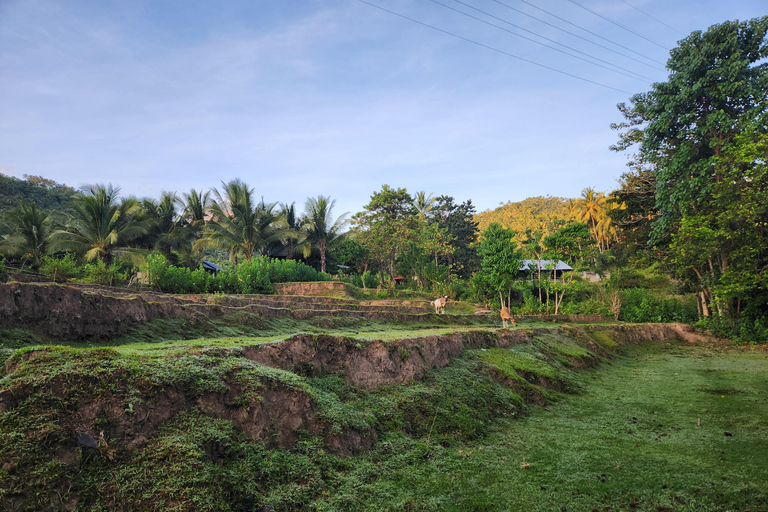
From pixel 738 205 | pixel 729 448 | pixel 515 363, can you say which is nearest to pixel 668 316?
pixel 738 205

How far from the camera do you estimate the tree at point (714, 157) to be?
18172 millimetres

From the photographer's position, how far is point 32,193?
41125 mm

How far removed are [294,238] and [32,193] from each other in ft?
89.4

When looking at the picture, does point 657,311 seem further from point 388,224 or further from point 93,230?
point 93,230

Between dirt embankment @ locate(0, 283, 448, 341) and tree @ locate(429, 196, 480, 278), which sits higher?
tree @ locate(429, 196, 480, 278)

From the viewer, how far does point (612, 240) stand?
173 feet

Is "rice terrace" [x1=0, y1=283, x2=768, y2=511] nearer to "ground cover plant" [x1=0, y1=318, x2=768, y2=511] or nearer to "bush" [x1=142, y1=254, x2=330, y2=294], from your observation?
"ground cover plant" [x1=0, y1=318, x2=768, y2=511]

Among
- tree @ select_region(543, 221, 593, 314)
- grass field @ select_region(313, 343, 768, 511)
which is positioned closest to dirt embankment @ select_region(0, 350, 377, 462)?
grass field @ select_region(313, 343, 768, 511)

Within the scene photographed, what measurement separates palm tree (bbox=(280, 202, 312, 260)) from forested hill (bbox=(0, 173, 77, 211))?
2026 cm

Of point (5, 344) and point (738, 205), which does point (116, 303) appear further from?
point (738, 205)

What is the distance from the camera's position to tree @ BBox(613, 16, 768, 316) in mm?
18172

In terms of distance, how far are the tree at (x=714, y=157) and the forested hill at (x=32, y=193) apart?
4697 centimetres

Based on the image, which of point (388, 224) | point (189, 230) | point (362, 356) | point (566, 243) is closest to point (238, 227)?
point (189, 230)

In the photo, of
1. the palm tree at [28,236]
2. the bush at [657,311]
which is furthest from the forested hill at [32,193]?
the bush at [657,311]
